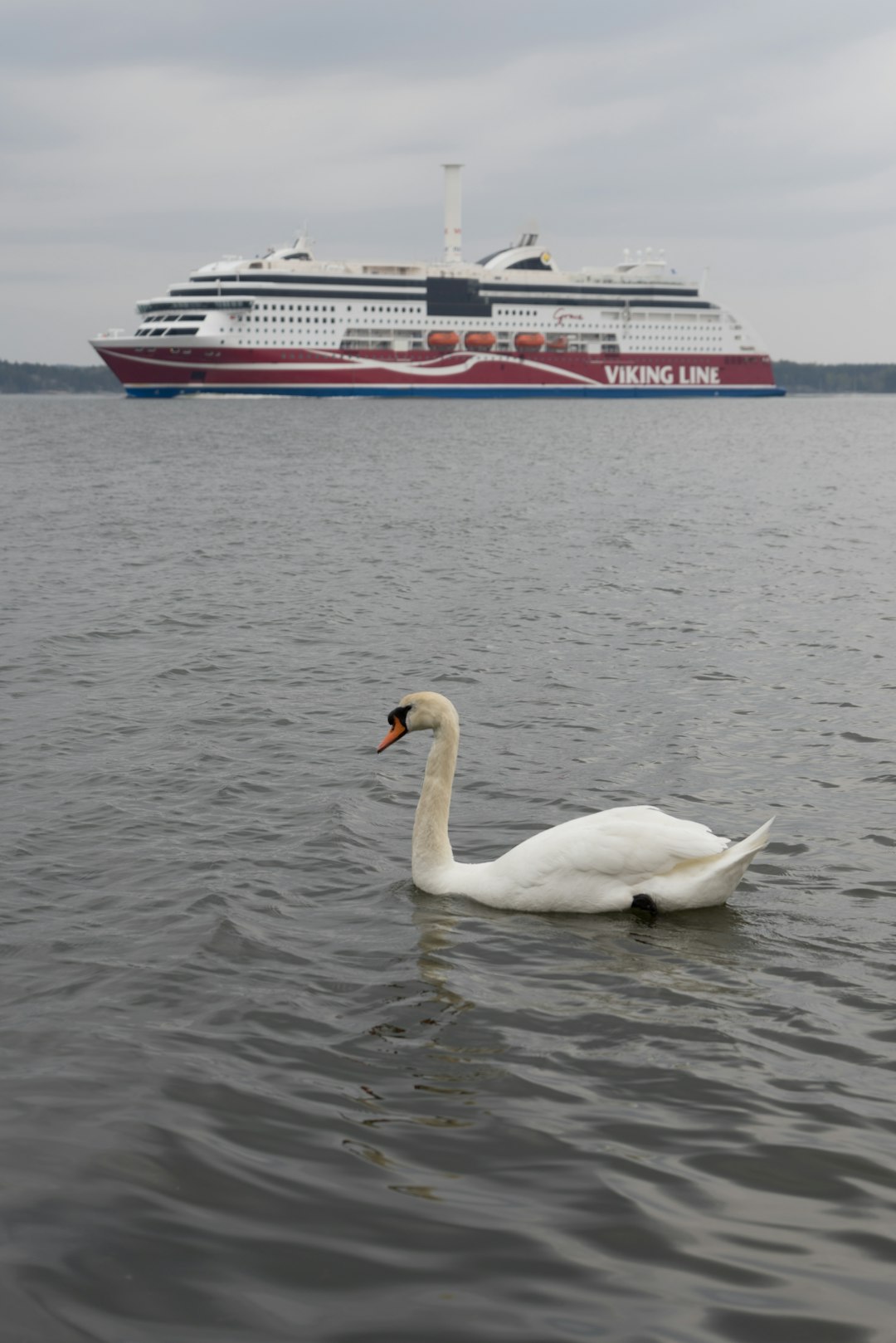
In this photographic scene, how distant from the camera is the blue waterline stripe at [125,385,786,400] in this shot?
305 ft

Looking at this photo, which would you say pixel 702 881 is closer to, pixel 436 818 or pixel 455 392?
pixel 436 818

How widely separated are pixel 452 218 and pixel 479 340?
77.5 feet

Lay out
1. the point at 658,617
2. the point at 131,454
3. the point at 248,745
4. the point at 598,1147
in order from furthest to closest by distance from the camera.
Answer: the point at 131,454 → the point at 658,617 → the point at 248,745 → the point at 598,1147

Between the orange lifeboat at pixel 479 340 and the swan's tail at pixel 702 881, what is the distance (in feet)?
317

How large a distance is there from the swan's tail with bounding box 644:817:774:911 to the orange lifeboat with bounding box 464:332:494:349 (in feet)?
317

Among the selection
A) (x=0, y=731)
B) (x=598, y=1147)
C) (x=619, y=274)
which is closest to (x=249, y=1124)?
(x=598, y=1147)

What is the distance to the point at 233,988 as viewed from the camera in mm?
5426

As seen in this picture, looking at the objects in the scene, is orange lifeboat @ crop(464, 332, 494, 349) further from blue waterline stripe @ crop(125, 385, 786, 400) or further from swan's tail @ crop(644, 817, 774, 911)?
swan's tail @ crop(644, 817, 774, 911)

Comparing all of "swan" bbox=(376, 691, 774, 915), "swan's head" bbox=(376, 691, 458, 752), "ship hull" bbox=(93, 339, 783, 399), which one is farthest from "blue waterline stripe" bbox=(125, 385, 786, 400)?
"swan" bbox=(376, 691, 774, 915)

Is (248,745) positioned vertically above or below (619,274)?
below

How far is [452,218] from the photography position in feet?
389

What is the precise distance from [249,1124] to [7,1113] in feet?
2.61

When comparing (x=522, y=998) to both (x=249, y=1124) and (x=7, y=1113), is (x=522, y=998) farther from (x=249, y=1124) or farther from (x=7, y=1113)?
(x=7, y=1113)

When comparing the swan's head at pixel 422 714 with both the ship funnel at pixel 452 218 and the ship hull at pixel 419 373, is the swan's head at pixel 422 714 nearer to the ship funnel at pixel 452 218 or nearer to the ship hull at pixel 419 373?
the ship hull at pixel 419 373
